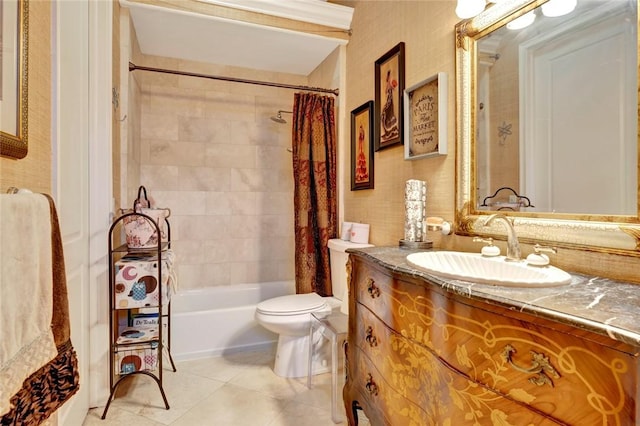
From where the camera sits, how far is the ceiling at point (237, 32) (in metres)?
2.30

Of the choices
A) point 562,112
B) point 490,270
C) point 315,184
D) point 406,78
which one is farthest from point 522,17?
point 315,184

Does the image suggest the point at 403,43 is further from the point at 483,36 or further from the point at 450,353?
the point at 450,353

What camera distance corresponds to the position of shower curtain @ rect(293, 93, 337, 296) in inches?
103

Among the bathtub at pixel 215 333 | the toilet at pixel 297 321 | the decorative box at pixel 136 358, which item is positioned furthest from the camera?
the bathtub at pixel 215 333

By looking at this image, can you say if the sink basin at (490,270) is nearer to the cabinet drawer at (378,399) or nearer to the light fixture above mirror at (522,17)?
the cabinet drawer at (378,399)

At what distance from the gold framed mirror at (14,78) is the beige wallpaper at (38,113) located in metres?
0.07

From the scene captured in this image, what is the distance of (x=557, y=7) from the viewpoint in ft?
3.79

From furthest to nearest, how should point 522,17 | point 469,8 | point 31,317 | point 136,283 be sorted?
point 136,283 → point 469,8 → point 522,17 → point 31,317

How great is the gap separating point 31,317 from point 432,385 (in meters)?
1.09

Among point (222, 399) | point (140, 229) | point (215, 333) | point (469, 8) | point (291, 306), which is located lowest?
point (222, 399)

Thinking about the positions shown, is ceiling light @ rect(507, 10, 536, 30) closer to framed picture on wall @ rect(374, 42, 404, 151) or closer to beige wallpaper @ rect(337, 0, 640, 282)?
beige wallpaper @ rect(337, 0, 640, 282)

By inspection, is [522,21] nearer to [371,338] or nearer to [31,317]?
[371,338]

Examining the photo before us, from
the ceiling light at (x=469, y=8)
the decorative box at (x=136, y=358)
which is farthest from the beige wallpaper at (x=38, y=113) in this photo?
the ceiling light at (x=469, y=8)

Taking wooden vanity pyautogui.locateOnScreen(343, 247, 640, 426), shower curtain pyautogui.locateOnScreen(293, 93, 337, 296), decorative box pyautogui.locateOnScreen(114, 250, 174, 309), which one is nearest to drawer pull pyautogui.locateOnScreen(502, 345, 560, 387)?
wooden vanity pyautogui.locateOnScreen(343, 247, 640, 426)
